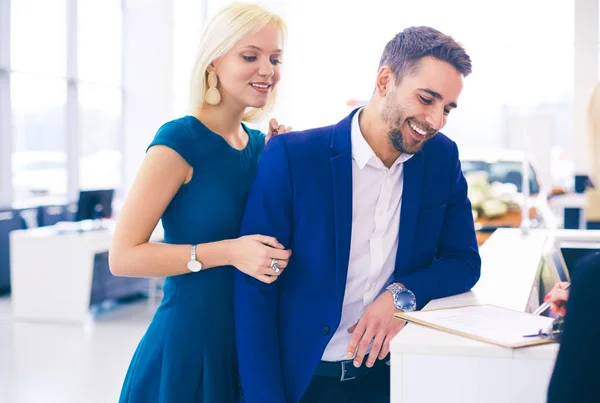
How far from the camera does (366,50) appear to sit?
1506 cm

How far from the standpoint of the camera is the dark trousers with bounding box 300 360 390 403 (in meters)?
1.74

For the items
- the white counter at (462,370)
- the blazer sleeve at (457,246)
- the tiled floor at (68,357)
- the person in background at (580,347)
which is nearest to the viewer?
the person in background at (580,347)

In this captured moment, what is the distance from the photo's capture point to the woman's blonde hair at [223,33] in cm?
183

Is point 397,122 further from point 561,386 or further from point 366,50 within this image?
point 366,50

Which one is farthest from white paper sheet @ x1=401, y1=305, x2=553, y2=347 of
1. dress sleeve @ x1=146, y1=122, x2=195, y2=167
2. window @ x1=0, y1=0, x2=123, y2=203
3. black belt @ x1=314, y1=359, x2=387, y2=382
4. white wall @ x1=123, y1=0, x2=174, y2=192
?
white wall @ x1=123, y1=0, x2=174, y2=192

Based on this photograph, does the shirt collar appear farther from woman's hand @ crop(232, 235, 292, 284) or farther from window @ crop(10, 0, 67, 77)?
window @ crop(10, 0, 67, 77)

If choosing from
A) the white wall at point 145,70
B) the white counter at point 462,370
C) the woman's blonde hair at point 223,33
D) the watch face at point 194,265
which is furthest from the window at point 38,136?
the white counter at point 462,370

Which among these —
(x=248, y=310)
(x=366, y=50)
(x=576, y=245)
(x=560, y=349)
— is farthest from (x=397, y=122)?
(x=366, y=50)

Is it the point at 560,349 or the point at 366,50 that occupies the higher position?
the point at 366,50

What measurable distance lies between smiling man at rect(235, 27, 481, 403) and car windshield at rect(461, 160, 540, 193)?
6.51m

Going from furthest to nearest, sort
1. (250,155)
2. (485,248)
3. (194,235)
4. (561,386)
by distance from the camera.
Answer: (485,248), (250,155), (194,235), (561,386)

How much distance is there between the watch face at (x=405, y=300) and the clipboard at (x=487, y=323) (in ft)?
0.23

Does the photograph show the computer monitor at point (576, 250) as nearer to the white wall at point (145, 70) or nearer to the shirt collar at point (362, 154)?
the shirt collar at point (362, 154)

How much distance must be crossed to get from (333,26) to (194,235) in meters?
13.9
